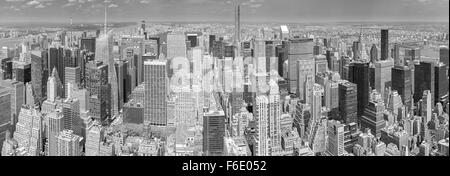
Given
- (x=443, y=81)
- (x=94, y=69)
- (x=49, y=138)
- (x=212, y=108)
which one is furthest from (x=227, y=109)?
(x=443, y=81)

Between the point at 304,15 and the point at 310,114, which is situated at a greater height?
the point at 304,15

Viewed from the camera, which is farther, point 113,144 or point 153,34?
point 153,34

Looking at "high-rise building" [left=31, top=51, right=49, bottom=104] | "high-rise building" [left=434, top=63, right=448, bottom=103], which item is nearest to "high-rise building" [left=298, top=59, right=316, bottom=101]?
A: "high-rise building" [left=434, top=63, right=448, bottom=103]

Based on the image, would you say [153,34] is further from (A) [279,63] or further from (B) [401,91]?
(B) [401,91]

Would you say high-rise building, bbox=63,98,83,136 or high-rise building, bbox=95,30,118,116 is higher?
high-rise building, bbox=95,30,118,116

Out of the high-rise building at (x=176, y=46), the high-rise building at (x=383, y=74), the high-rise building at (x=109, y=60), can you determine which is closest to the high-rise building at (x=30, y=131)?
the high-rise building at (x=109, y=60)

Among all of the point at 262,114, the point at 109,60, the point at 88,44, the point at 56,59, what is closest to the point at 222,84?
the point at 262,114

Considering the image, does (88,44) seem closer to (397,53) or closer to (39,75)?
(39,75)

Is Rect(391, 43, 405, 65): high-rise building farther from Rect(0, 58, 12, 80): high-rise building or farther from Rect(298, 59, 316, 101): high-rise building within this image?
Rect(0, 58, 12, 80): high-rise building

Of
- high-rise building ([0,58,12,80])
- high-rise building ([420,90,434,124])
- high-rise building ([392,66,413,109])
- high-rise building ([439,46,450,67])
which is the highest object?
high-rise building ([439,46,450,67])
